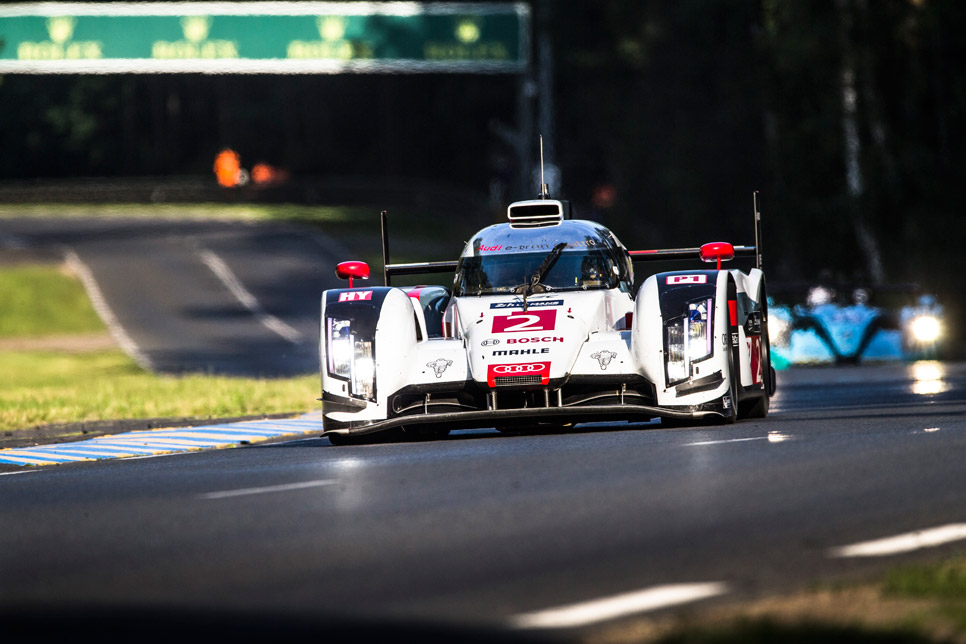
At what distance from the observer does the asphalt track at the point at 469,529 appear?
6.54 meters

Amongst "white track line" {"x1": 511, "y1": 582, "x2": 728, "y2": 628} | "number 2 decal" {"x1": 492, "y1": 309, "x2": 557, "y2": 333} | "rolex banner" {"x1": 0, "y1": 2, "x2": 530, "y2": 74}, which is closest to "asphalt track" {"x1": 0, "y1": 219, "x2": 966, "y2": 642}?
"white track line" {"x1": 511, "y1": 582, "x2": 728, "y2": 628}

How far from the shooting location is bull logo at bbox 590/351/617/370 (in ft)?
43.4

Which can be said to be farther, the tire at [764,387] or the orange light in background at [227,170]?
the orange light in background at [227,170]

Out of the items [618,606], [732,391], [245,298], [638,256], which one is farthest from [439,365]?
[245,298]

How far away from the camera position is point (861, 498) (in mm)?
9133

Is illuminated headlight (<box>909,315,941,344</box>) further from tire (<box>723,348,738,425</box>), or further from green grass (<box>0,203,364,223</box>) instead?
green grass (<box>0,203,364,223</box>)

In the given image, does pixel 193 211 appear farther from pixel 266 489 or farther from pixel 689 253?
pixel 266 489

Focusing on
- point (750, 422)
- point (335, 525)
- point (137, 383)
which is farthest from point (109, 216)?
point (335, 525)

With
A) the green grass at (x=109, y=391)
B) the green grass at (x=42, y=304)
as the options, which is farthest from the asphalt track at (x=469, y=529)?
the green grass at (x=42, y=304)

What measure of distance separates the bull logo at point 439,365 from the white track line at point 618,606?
22.3 feet

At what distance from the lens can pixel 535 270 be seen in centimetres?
1459

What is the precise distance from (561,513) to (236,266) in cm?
4190

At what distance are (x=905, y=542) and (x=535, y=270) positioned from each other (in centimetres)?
709

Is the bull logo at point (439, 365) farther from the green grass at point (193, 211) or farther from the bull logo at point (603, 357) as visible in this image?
the green grass at point (193, 211)
